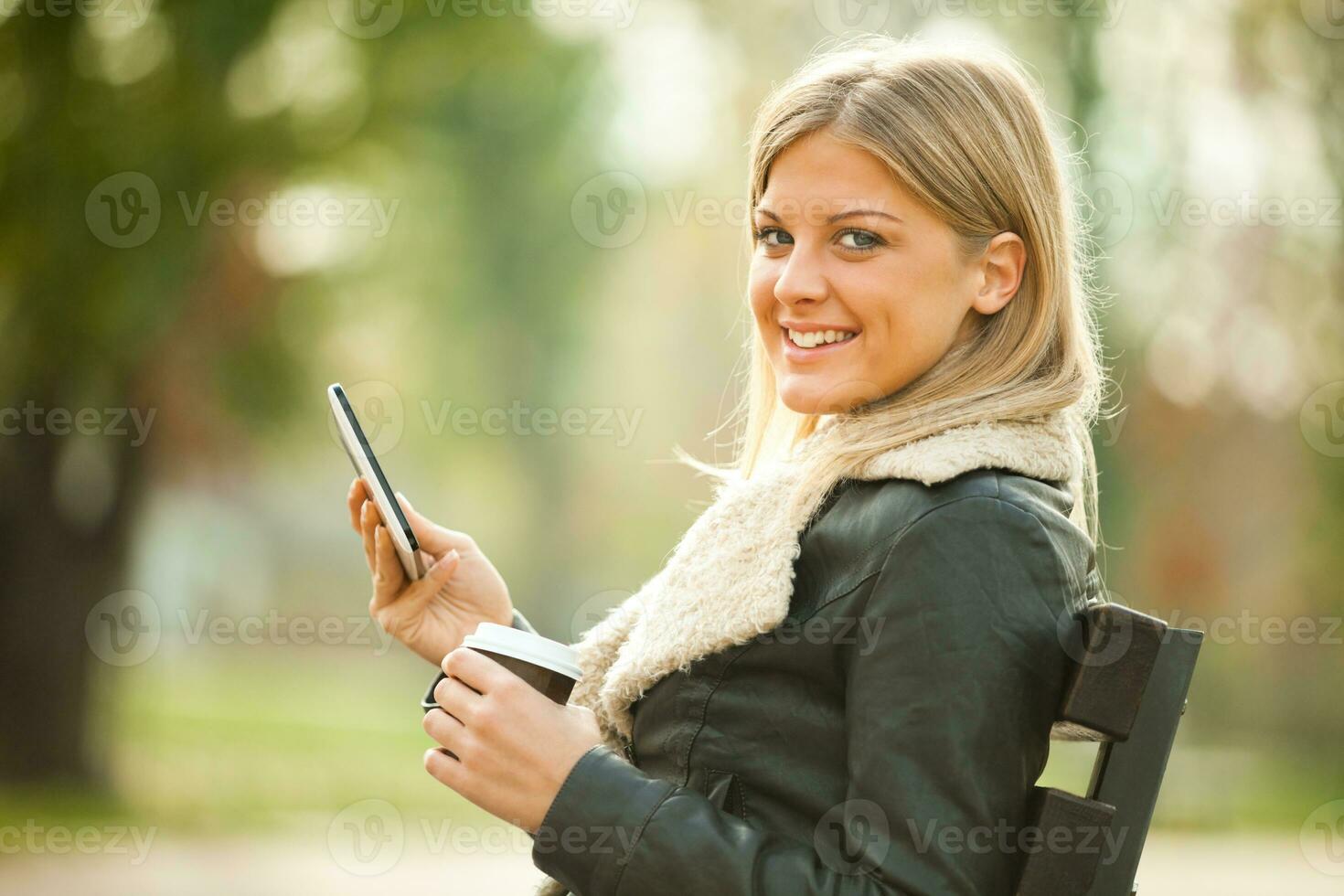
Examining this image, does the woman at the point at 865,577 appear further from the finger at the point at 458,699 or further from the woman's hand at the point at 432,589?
the woman's hand at the point at 432,589

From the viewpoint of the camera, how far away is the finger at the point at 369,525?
2553 mm

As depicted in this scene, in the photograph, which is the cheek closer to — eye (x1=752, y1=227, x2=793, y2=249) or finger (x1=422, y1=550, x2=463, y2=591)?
eye (x1=752, y1=227, x2=793, y2=249)

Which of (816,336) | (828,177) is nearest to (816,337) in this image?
(816,336)

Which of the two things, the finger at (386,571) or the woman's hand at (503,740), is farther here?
the finger at (386,571)

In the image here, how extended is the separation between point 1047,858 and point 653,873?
0.48 meters

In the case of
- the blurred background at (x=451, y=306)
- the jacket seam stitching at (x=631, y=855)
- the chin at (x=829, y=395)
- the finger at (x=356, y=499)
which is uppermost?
the blurred background at (x=451, y=306)

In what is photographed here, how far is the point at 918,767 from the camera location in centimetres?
159

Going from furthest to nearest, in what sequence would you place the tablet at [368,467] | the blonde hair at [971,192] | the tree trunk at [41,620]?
the tree trunk at [41,620]
the tablet at [368,467]
the blonde hair at [971,192]

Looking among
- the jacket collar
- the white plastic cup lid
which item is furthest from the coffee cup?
the jacket collar

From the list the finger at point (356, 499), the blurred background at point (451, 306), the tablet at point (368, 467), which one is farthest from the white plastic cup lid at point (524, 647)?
the blurred background at point (451, 306)

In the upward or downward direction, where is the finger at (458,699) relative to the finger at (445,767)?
upward

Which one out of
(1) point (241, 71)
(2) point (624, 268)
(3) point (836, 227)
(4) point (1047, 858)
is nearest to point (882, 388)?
(3) point (836, 227)

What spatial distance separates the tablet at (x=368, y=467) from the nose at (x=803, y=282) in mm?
696

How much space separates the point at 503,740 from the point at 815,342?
0.74 meters
